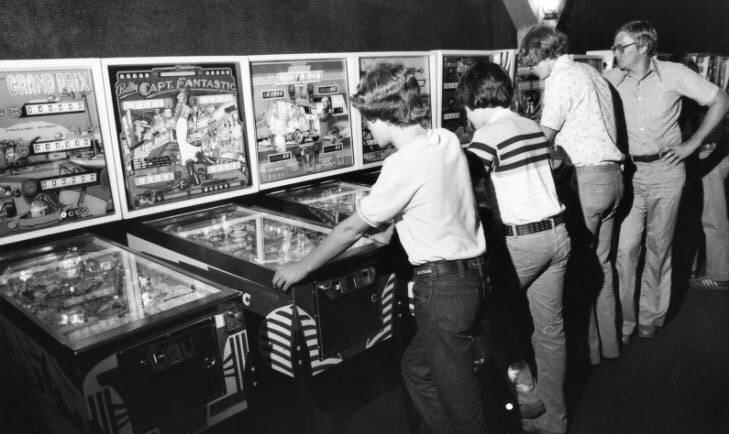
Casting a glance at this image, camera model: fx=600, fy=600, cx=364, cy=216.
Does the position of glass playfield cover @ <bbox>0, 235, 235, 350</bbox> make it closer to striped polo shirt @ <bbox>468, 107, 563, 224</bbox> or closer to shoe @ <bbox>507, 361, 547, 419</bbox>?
striped polo shirt @ <bbox>468, 107, 563, 224</bbox>

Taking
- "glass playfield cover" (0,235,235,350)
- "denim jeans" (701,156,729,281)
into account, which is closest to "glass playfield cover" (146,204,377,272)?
"glass playfield cover" (0,235,235,350)

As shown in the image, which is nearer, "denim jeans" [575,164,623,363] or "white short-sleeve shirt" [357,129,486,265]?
"white short-sleeve shirt" [357,129,486,265]

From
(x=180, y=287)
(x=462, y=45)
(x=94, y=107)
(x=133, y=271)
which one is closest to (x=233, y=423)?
(x=180, y=287)

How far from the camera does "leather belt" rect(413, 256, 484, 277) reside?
205 cm

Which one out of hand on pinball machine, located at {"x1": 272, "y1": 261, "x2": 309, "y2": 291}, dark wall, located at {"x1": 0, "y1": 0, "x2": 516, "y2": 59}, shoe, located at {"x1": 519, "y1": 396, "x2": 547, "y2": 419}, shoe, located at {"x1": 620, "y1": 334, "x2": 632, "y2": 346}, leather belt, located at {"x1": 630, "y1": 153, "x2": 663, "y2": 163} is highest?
dark wall, located at {"x1": 0, "y1": 0, "x2": 516, "y2": 59}

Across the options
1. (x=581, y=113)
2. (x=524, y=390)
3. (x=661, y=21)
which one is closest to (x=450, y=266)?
(x=524, y=390)

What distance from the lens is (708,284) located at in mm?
4211

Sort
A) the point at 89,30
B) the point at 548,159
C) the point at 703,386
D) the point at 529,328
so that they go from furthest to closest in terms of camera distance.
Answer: the point at 529,328 → the point at 703,386 → the point at 89,30 → the point at 548,159

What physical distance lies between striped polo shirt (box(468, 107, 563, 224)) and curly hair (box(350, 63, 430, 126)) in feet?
1.32

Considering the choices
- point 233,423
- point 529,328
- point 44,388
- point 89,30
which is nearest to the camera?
point 44,388

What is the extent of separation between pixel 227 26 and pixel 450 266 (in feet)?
6.32

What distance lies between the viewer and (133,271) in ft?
7.70

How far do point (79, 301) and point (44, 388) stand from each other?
304 mm

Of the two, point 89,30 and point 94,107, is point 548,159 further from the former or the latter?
point 89,30
